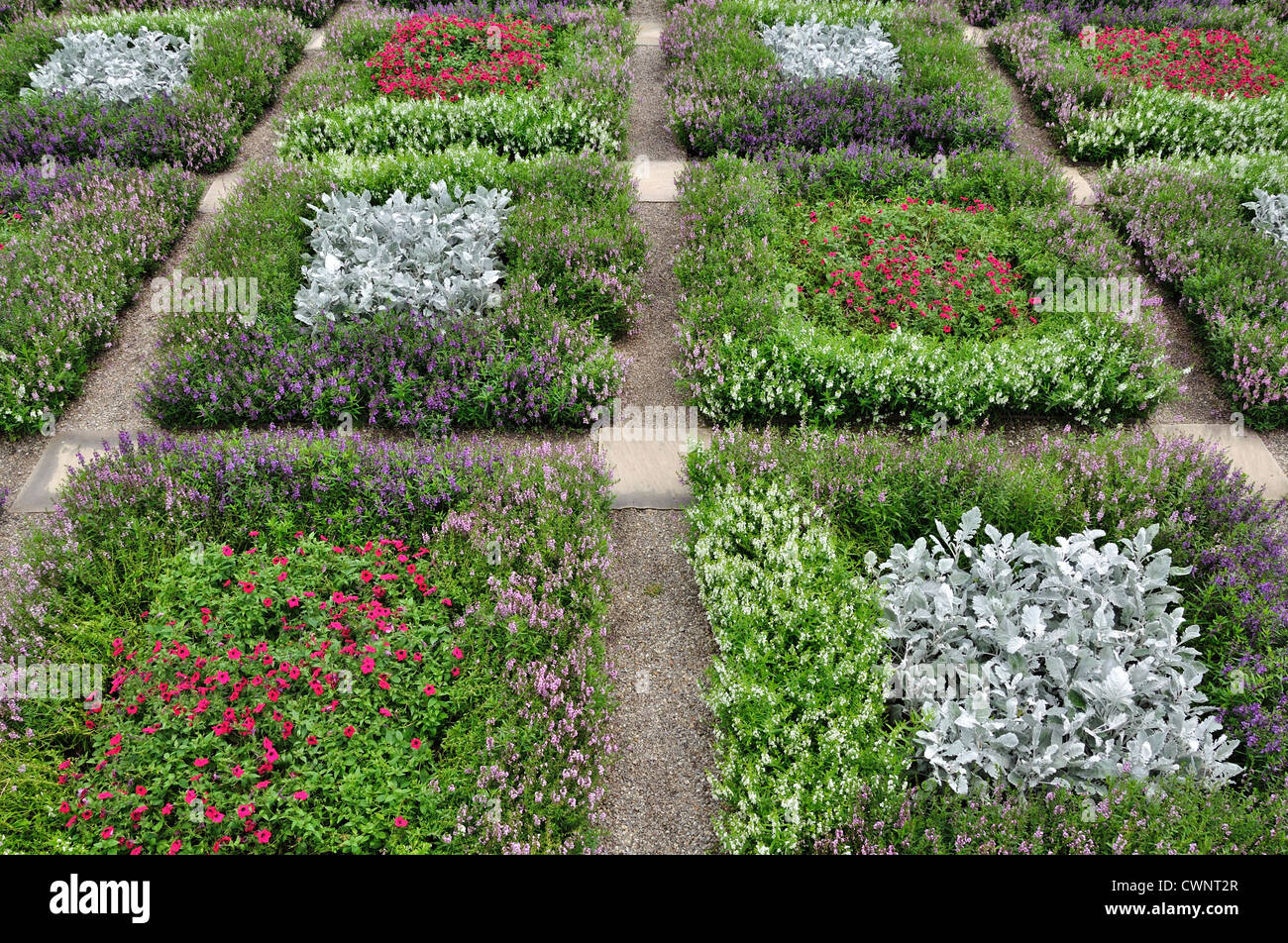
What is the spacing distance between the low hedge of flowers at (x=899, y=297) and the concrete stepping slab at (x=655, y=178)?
38 centimetres

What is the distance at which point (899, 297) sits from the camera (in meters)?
7.43

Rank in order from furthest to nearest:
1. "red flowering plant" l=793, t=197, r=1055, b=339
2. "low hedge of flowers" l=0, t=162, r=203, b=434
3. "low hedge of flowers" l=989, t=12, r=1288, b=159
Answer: "low hedge of flowers" l=989, t=12, r=1288, b=159
"red flowering plant" l=793, t=197, r=1055, b=339
"low hedge of flowers" l=0, t=162, r=203, b=434

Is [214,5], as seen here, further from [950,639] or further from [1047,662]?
[1047,662]

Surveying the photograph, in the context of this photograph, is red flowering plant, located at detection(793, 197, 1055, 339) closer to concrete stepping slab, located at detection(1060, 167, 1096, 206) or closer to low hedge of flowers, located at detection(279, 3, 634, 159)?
concrete stepping slab, located at detection(1060, 167, 1096, 206)

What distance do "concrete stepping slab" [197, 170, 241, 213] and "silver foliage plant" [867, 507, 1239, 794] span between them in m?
7.50

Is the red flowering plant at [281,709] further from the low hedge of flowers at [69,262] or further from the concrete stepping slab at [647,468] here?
the low hedge of flowers at [69,262]

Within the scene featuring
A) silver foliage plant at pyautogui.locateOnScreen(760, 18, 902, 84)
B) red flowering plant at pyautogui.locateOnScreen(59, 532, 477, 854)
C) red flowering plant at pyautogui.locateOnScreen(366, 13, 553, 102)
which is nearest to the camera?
red flowering plant at pyautogui.locateOnScreen(59, 532, 477, 854)

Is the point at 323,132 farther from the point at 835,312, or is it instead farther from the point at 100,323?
the point at 835,312

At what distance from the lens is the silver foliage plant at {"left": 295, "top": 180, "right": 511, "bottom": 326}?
715 cm

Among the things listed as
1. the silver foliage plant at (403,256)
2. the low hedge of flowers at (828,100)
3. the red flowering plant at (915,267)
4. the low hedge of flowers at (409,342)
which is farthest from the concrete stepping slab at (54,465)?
the low hedge of flowers at (828,100)

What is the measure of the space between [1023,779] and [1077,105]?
328 inches

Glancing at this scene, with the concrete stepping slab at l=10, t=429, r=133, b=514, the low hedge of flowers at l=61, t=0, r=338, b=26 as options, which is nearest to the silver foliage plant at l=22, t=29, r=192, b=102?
the low hedge of flowers at l=61, t=0, r=338, b=26

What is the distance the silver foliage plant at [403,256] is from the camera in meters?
7.15

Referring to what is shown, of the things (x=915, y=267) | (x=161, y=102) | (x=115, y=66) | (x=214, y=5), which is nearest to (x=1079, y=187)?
(x=915, y=267)
